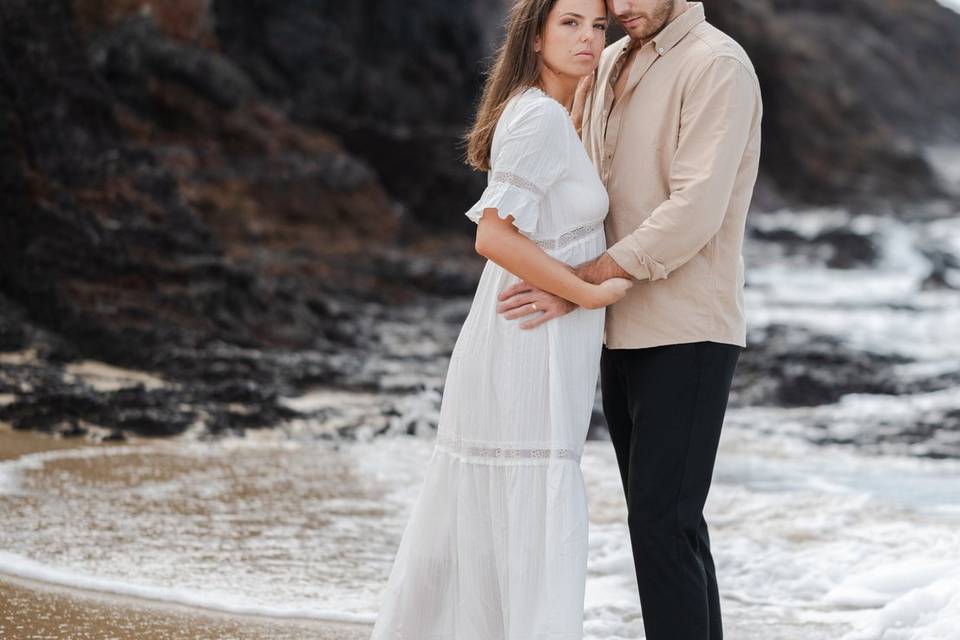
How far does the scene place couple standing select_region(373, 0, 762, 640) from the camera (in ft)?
9.52

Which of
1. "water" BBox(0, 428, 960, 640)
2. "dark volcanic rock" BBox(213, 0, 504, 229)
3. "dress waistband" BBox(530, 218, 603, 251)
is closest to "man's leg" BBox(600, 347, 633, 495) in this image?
"dress waistband" BBox(530, 218, 603, 251)

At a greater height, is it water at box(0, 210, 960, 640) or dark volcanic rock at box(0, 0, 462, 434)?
dark volcanic rock at box(0, 0, 462, 434)

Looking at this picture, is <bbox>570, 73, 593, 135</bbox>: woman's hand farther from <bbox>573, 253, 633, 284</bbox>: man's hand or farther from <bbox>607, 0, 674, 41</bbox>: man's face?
<bbox>573, 253, 633, 284</bbox>: man's hand

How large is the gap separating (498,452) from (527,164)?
2.21 ft

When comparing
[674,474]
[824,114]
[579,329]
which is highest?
[824,114]

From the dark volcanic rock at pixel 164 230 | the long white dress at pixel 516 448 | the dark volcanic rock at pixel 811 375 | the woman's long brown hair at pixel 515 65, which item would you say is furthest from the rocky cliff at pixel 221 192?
the woman's long brown hair at pixel 515 65

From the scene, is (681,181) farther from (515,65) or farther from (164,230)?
(164,230)

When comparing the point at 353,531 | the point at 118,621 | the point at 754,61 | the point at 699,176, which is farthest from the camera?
the point at 754,61

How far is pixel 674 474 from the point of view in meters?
2.92

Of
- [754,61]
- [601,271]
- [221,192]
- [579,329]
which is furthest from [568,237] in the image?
[754,61]

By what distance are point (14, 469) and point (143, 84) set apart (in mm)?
10653

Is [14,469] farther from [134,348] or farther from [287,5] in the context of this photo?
[287,5]

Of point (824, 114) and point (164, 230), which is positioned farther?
point (824, 114)

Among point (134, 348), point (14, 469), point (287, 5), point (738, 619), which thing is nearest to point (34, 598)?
point (14, 469)
